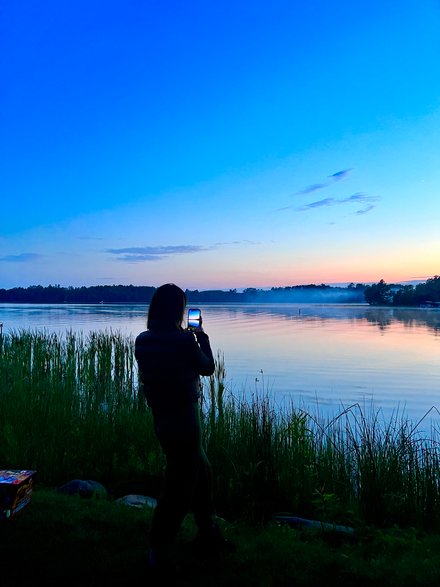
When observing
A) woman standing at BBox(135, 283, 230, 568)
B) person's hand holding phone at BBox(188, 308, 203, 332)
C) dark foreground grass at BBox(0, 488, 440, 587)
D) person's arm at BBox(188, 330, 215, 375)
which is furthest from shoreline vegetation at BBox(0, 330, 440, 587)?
person's hand holding phone at BBox(188, 308, 203, 332)

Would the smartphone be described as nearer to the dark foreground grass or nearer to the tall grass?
the dark foreground grass

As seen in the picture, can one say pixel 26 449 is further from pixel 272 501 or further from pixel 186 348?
pixel 186 348

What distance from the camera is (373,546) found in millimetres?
4094

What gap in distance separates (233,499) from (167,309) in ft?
11.1

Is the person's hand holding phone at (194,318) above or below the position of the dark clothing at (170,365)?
above

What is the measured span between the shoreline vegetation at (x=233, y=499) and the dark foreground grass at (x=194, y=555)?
0.01 meters

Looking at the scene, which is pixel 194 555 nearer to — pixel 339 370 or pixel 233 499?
pixel 233 499

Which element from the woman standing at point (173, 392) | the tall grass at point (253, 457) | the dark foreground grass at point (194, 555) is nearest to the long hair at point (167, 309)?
the woman standing at point (173, 392)

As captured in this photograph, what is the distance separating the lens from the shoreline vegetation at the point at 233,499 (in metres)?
3.57

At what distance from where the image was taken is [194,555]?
372cm

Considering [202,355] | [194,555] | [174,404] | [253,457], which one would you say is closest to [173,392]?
[174,404]

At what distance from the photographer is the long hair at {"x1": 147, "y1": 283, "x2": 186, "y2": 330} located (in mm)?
3361

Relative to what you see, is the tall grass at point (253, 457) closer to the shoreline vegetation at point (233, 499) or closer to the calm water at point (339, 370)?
the shoreline vegetation at point (233, 499)

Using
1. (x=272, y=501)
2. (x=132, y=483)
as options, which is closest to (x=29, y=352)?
(x=132, y=483)
